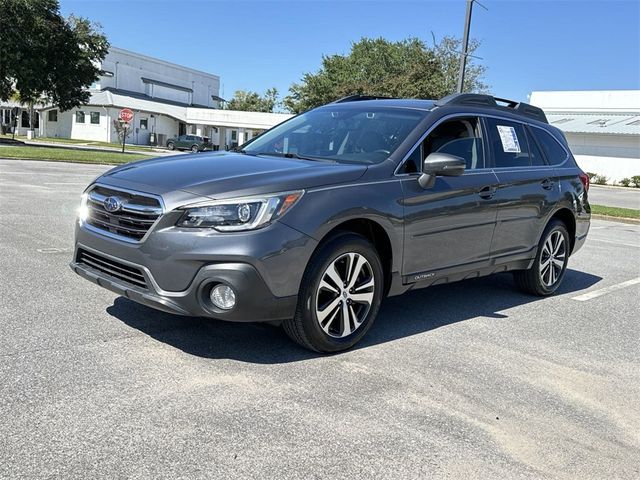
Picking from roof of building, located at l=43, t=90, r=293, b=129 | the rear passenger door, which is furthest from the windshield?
roof of building, located at l=43, t=90, r=293, b=129

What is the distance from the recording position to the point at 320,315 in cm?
417

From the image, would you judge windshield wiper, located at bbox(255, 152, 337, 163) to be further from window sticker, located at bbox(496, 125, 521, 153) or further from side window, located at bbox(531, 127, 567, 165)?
side window, located at bbox(531, 127, 567, 165)

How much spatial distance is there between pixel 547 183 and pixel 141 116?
2199 inches

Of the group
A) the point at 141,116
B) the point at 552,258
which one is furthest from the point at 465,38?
the point at 141,116

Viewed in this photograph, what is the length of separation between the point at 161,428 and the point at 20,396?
830 millimetres

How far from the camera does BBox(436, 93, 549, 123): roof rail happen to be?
5.48m

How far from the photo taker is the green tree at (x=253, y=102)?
317 ft

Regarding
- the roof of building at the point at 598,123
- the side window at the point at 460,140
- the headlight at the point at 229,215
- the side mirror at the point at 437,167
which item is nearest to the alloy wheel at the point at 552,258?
the side window at the point at 460,140

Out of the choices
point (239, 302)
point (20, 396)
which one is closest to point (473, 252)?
point (239, 302)

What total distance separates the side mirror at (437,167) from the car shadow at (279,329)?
1.24 metres

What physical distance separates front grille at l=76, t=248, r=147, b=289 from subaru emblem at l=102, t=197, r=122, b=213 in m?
0.33

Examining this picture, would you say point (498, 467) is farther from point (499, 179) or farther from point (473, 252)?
point (499, 179)

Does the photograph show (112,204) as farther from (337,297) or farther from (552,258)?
(552,258)

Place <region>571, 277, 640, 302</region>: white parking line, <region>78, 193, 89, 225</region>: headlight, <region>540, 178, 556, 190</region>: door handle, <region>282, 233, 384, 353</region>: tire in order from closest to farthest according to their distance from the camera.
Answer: <region>282, 233, 384, 353</region>: tire → <region>78, 193, 89, 225</region>: headlight → <region>540, 178, 556, 190</region>: door handle → <region>571, 277, 640, 302</region>: white parking line
